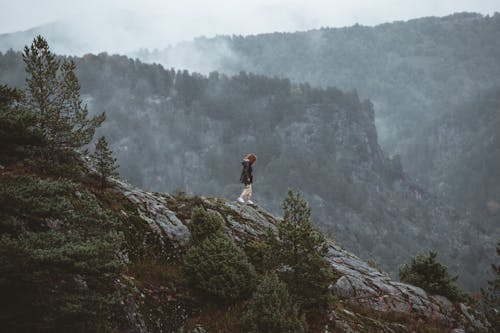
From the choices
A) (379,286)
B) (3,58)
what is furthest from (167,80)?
(379,286)

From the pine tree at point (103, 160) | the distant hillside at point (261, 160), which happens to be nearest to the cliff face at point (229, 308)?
the pine tree at point (103, 160)

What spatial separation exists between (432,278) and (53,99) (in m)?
14.5

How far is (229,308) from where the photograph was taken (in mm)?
10883

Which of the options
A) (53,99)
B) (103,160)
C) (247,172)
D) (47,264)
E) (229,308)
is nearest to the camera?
(47,264)

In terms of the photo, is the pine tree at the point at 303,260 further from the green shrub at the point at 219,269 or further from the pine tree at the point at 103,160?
the pine tree at the point at 103,160

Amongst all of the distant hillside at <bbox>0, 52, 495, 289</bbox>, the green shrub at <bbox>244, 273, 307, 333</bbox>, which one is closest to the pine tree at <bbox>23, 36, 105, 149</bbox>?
the green shrub at <bbox>244, 273, 307, 333</bbox>

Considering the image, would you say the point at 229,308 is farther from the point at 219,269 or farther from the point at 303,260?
the point at 303,260

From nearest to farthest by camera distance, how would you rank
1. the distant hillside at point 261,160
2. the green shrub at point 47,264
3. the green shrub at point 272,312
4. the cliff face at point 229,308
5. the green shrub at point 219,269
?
the green shrub at point 47,264
the green shrub at point 272,312
the cliff face at point 229,308
the green shrub at point 219,269
the distant hillside at point 261,160

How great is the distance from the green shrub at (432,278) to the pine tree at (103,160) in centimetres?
1165

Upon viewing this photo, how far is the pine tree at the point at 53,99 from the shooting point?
38.0 feet

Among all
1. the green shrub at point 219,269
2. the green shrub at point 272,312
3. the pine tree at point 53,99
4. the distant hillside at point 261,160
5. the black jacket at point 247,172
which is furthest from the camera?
the distant hillside at point 261,160

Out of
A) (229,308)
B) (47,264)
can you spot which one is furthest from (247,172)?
(47,264)

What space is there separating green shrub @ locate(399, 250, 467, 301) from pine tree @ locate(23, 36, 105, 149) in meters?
12.7

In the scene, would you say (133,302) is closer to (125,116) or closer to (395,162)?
(125,116)
